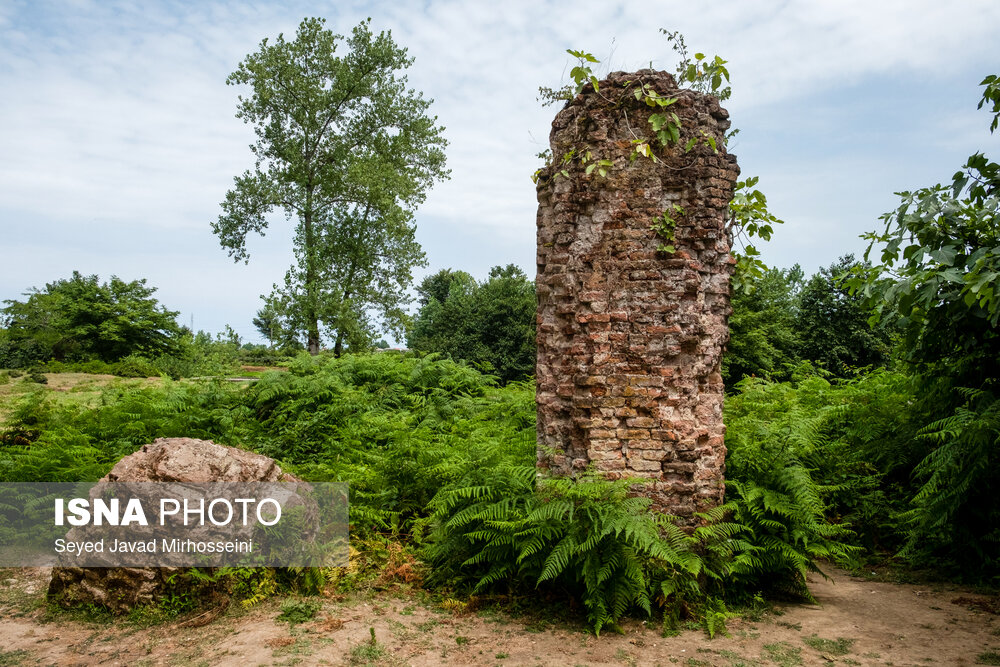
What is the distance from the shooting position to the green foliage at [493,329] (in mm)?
28297

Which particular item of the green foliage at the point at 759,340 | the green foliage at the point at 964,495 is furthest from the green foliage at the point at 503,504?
the green foliage at the point at 759,340

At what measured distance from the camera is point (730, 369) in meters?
23.6

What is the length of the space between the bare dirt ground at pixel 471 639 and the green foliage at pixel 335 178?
70.1 feet

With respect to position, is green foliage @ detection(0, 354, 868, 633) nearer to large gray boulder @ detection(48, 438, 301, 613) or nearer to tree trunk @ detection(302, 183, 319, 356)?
large gray boulder @ detection(48, 438, 301, 613)

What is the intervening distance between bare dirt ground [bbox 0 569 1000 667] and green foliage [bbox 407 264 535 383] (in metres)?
20.9

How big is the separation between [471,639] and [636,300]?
10.3 ft

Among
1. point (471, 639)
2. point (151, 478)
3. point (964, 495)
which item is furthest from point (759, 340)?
point (151, 478)

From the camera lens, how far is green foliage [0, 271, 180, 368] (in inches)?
1055

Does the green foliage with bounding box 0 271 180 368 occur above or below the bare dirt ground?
above

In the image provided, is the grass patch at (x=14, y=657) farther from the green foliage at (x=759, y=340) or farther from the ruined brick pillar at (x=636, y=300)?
the green foliage at (x=759, y=340)

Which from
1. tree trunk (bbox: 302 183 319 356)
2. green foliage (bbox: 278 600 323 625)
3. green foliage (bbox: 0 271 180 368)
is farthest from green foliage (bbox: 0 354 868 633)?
green foliage (bbox: 0 271 180 368)

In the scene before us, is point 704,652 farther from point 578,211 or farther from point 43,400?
point 43,400

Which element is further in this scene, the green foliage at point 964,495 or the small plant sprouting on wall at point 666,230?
the green foliage at point 964,495

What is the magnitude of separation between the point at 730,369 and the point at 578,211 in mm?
18934
